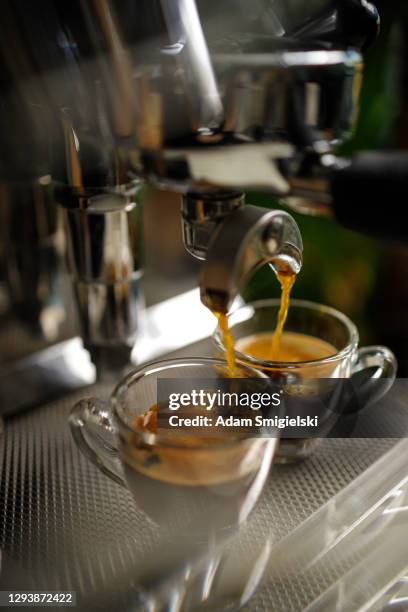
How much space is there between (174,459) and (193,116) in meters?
0.17

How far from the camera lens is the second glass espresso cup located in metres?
0.40

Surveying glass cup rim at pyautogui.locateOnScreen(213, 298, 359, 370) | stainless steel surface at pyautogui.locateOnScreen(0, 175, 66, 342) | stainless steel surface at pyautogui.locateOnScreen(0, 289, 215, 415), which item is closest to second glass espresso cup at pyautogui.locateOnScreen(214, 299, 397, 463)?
glass cup rim at pyautogui.locateOnScreen(213, 298, 359, 370)

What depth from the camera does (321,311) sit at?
1.55ft

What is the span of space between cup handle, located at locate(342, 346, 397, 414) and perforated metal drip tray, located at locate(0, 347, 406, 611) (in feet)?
0.10

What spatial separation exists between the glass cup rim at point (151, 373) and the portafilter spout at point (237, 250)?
7cm

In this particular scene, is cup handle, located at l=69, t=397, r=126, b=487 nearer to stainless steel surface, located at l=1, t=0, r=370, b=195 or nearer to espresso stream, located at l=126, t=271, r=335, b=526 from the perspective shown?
espresso stream, located at l=126, t=271, r=335, b=526

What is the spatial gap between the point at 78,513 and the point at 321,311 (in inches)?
8.5

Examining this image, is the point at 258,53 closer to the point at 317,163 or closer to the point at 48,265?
the point at 317,163

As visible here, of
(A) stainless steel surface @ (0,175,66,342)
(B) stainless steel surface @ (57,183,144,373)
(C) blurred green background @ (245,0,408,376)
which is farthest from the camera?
(C) blurred green background @ (245,0,408,376)

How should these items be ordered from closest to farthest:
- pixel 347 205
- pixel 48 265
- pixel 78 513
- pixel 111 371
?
pixel 347 205 → pixel 78 513 → pixel 111 371 → pixel 48 265

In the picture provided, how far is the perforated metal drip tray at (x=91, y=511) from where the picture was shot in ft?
1.15

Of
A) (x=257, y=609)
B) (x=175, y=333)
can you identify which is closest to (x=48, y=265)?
(x=175, y=333)

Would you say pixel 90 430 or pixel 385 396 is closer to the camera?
pixel 90 430

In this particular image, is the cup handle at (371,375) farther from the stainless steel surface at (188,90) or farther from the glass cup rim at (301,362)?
the stainless steel surface at (188,90)
